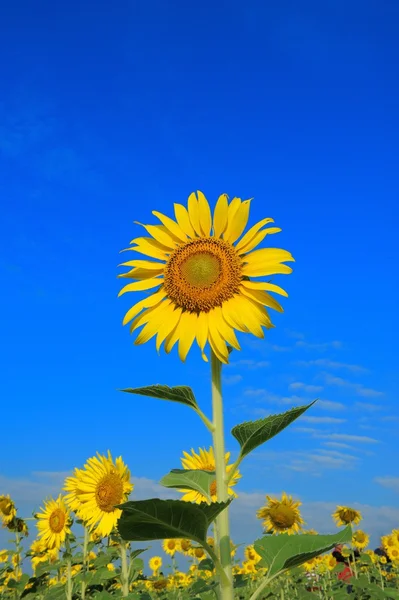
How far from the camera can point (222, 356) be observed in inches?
139

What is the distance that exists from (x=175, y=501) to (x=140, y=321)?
161 cm

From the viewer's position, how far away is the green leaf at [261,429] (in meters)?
3.07

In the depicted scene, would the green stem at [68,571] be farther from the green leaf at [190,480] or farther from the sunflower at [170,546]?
the sunflower at [170,546]

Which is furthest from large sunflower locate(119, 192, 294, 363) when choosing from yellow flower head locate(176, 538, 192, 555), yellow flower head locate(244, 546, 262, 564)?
yellow flower head locate(244, 546, 262, 564)

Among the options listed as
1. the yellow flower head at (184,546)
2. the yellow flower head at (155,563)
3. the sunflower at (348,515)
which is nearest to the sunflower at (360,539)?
the sunflower at (348,515)

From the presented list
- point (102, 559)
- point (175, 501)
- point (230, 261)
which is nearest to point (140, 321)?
point (230, 261)

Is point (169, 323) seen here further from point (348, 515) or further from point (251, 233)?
point (348, 515)

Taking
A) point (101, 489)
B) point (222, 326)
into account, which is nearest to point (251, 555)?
point (101, 489)

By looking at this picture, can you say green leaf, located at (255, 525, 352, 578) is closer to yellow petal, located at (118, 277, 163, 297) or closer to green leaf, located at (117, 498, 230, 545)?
green leaf, located at (117, 498, 230, 545)

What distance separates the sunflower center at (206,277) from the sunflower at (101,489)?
434cm

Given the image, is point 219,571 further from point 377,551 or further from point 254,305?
point 377,551

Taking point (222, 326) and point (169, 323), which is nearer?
point (222, 326)

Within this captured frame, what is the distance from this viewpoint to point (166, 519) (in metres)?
2.74

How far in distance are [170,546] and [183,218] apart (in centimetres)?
1292
